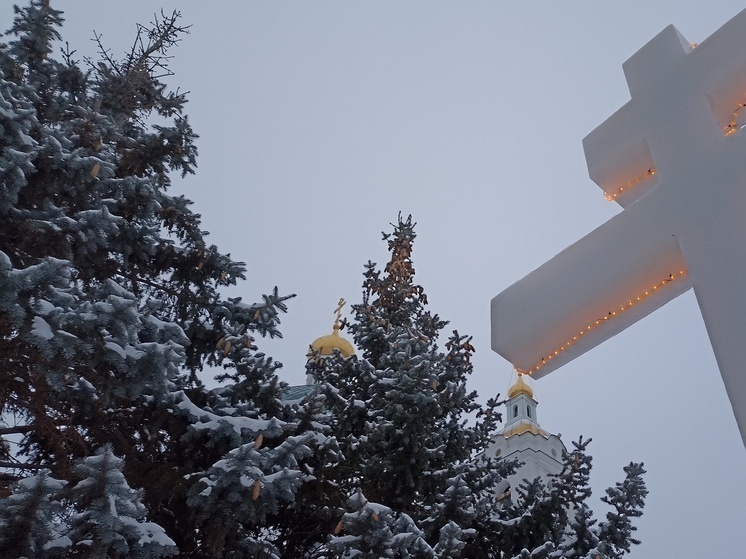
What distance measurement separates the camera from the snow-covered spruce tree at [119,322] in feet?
11.5

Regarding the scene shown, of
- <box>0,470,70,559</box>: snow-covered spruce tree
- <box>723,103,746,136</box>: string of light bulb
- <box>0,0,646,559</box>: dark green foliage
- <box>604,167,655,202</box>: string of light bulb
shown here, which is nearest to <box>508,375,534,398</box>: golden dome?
<box>0,0,646,559</box>: dark green foliage

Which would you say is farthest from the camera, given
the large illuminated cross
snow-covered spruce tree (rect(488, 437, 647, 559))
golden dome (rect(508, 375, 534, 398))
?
golden dome (rect(508, 375, 534, 398))

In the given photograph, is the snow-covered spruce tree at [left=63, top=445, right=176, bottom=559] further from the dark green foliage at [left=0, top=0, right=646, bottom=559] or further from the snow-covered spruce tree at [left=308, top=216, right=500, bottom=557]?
the snow-covered spruce tree at [left=308, top=216, right=500, bottom=557]

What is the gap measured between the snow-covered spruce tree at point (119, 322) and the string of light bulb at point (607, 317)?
5.18 feet

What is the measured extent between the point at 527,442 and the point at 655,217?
26.4 m

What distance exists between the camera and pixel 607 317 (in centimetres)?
338

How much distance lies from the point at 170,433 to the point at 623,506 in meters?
3.83

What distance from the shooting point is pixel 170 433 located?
4.57 m

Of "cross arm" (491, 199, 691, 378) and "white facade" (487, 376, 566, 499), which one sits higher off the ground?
"white facade" (487, 376, 566, 499)

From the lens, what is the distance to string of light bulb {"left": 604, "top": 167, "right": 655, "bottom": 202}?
12.2 ft

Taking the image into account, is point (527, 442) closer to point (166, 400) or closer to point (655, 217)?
point (166, 400)

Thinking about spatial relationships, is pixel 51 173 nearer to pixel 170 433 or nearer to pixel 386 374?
pixel 170 433

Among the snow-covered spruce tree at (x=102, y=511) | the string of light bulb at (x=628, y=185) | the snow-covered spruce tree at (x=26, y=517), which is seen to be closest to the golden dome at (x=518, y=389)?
the string of light bulb at (x=628, y=185)

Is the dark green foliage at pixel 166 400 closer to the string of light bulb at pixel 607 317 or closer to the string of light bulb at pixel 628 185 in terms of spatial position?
the string of light bulb at pixel 607 317
